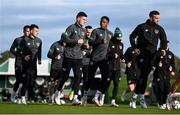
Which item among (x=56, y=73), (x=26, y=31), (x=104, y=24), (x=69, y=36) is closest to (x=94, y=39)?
(x=104, y=24)

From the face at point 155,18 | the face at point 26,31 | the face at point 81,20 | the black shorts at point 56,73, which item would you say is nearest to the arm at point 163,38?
the face at point 155,18

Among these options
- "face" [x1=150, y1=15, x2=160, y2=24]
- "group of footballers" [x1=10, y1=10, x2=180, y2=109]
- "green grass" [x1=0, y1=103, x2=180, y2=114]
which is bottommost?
"green grass" [x1=0, y1=103, x2=180, y2=114]

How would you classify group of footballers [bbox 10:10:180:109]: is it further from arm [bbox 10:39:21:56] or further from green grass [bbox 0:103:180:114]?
green grass [bbox 0:103:180:114]

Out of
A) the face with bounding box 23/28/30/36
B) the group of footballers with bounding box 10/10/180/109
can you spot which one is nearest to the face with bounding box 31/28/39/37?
the group of footballers with bounding box 10/10/180/109

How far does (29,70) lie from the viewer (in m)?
15.2

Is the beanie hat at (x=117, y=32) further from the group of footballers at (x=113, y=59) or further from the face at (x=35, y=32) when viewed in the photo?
the face at (x=35, y=32)

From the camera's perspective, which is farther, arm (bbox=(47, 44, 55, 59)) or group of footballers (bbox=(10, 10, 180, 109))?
arm (bbox=(47, 44, 55, 59))

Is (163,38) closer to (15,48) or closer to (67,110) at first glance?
(67,110)

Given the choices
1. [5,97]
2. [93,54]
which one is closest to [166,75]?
[93,54]

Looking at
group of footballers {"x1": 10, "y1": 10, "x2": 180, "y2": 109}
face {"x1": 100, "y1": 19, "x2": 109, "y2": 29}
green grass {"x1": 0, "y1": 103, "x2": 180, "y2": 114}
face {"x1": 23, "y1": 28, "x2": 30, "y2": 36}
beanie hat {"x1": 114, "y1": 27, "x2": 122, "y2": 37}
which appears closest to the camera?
green grass {"x1": 0, "y1": 103, "x2": 180, "y2": 114}

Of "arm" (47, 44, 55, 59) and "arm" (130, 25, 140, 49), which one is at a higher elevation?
"arm" (47, 44, 55, 59)

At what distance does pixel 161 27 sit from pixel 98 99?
8.27 ft

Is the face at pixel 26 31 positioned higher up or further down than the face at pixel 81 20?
higher up

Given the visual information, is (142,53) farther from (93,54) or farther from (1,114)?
(1,114)
